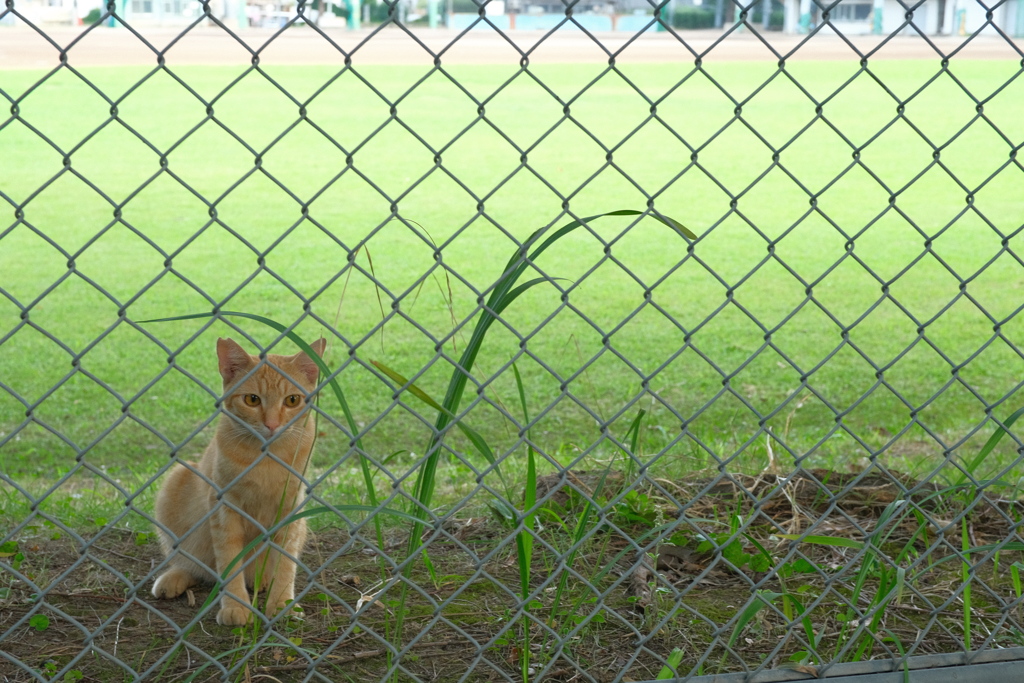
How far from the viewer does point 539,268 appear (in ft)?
13.1

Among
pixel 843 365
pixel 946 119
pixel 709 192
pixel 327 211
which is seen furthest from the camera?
pixel 946 119

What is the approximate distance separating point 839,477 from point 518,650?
1.60 meters

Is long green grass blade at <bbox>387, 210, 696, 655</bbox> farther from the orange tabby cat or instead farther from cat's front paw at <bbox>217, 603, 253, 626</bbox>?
cat's front paw at <bbox>217, 603, 253, 626</bbox>

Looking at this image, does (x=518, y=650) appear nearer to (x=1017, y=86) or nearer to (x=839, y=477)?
(x=839, y=477)

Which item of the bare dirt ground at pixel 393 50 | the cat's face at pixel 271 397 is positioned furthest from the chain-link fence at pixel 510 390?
the bare dirt ground at pixel 393 50

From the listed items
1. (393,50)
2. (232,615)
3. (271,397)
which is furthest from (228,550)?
(393,50)

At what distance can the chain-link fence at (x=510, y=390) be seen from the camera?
1.91 metres

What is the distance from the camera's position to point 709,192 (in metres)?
12.5

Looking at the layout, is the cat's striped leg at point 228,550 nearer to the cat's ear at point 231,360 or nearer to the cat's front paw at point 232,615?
the cat's front paw at point 232,615

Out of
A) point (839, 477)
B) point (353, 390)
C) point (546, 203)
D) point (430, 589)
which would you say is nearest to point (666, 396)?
point (353, 390)

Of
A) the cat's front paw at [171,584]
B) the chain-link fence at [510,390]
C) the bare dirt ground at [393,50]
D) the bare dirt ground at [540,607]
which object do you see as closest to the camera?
the chain-link fence at [510,390]

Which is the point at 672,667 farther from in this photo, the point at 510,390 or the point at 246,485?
the point at 510,390

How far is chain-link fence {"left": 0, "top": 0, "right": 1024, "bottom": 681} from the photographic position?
1.91 metres

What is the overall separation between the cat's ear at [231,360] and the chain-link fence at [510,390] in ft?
0.04
